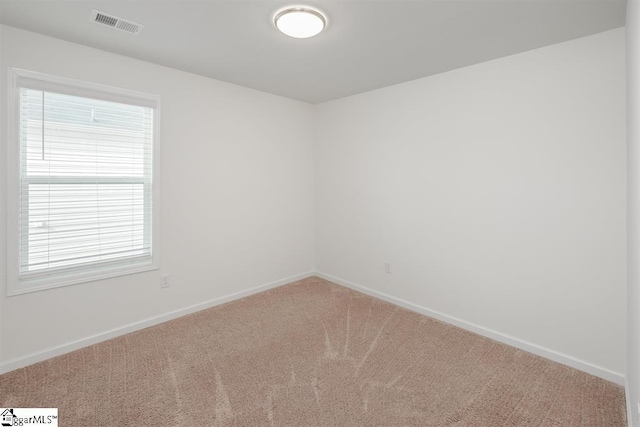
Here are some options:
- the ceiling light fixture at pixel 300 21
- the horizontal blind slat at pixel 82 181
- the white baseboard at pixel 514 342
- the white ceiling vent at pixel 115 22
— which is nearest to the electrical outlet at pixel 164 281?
the horizontal blind slat at pixel 82 181

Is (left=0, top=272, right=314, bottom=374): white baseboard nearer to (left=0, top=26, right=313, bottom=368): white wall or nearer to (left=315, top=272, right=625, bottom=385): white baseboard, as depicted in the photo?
(left=0, top=26, right=313, bottom=368): white wall

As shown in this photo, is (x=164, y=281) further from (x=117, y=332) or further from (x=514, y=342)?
(x=514, y=342)

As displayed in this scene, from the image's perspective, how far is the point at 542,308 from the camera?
8.55 feet

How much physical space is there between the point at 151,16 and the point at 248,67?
1.02m

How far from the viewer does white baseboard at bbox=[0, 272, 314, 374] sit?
239cm

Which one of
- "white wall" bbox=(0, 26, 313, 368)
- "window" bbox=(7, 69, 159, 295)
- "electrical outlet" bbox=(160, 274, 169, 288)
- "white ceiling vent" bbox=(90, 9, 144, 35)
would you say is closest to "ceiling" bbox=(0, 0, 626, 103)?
"white ceiling vent" bbox=(90, 9, 144, 35)

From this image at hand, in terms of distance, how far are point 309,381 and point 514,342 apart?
1.82m

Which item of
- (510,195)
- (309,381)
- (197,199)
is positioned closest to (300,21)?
(197,199)

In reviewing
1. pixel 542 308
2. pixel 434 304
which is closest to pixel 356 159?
pixel 434 304

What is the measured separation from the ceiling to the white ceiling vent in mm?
52

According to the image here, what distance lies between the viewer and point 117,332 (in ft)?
9.42

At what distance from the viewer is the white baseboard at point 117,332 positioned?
94.2 inches

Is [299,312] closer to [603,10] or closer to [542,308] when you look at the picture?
[542,308]

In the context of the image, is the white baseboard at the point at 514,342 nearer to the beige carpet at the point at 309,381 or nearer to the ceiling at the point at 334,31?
the beige carpet at the point at 309,381
